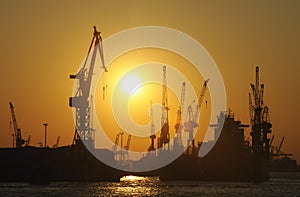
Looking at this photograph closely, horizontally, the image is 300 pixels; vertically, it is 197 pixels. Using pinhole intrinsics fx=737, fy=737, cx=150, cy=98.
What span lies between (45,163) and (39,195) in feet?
243

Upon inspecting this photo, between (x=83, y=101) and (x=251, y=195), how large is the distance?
201ft

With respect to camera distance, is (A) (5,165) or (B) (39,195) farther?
(A) (5,165)

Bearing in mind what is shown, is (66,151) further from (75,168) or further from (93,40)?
(93,40)

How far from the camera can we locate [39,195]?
110 metres

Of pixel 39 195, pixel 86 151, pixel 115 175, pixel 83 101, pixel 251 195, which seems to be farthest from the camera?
pixel 115 175

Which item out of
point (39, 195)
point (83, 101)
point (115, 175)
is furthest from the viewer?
point (115, 175)

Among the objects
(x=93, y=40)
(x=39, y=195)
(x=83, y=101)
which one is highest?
(x=93, y=40)

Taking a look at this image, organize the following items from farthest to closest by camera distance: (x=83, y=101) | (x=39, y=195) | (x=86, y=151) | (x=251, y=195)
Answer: (x=86, y=151) → (x=83, y=101) → (x=251, y=195) → (x=39, y=195)

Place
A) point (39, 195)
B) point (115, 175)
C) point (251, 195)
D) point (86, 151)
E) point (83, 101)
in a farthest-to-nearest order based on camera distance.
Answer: point (115, 175) → point (86, 151) → point (83, 101) → point (251, 195) → point (39, 195)

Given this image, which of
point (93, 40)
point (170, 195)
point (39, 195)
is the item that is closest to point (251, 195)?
point (170, 195)

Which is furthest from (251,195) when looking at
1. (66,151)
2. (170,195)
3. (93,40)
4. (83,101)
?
(66,151)

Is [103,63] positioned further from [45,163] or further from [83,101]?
[45,163]

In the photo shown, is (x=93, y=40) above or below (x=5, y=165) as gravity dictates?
above

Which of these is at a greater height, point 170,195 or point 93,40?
point 93,40
